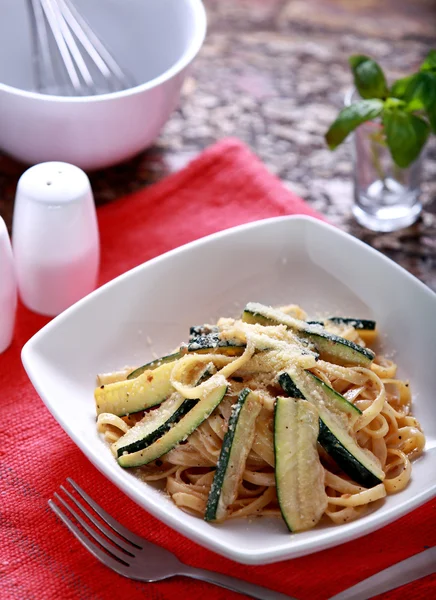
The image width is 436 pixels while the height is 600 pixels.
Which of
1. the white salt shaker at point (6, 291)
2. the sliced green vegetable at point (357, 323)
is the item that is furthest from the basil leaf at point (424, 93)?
the white salt shaker at point (6, 291)

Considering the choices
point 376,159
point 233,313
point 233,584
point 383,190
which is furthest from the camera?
point 383,190

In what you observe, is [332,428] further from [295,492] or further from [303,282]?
[303,282]

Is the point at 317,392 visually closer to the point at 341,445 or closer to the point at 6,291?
the point at 341,445

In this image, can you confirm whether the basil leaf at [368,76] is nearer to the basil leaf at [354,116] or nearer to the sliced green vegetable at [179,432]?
the basil leaf at [354,116]

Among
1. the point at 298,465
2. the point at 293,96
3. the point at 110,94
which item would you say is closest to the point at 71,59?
the point at 110,94

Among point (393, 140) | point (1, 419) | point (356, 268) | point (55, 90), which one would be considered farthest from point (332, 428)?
point (55, 90)
